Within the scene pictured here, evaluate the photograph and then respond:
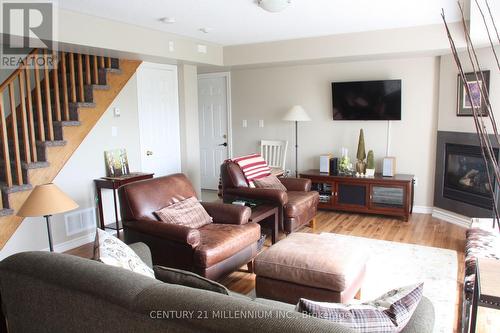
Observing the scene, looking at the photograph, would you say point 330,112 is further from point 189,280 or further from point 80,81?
point 189,280

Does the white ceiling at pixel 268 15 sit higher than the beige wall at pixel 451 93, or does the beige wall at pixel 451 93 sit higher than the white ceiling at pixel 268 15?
the white ceiling at pixel 268 15

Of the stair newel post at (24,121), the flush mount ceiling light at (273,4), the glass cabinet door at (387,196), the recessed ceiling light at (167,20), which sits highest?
the recessed ceiling light at (167,20)

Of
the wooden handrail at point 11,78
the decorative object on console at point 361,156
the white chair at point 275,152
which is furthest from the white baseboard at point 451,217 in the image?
the wooden handrail at point 11,78

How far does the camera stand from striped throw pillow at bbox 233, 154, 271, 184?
4.43m

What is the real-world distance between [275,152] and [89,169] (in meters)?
2.90

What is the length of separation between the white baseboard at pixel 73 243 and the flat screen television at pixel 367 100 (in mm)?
3659

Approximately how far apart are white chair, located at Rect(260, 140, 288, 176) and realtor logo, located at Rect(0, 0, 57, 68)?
3.44m

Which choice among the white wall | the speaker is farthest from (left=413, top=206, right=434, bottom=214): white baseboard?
the white wall

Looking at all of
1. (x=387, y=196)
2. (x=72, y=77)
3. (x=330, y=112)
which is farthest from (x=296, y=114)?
(x=72, y=77)

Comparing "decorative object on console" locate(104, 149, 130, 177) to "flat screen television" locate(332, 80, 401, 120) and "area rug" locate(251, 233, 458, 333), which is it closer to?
"area rug" locate(251, 233, 458, 333)

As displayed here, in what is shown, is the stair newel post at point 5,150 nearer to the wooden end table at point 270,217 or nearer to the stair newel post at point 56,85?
the stair newel post at point 56,85

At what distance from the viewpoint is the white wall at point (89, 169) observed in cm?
384

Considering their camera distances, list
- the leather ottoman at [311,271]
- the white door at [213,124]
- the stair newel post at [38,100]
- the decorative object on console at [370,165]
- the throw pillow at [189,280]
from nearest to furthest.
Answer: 1. the throw pillow at [189,280]
2. the leather ottoman at [311,271]
3. the stair newel post at [38,100]
4. the decorative object on console at [370,165]
5. the white door at [213,124]

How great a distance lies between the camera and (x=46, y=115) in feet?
13.6
